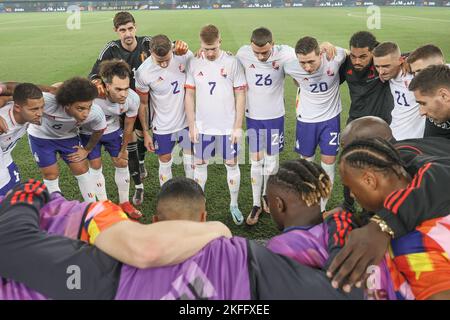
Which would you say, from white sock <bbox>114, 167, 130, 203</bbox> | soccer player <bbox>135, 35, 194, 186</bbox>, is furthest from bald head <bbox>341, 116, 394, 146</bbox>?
white sock <bbox>114, 167, 130, 203</bbox>

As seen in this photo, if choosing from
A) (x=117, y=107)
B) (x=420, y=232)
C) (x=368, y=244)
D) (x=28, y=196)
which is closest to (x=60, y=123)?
(x=117, y=107)

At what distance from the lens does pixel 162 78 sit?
4312 mm

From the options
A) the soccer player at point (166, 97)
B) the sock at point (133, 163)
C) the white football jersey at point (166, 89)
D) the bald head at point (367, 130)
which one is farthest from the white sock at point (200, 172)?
the bald head at point (367, 130)

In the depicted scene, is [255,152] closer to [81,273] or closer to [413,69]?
[413,69]

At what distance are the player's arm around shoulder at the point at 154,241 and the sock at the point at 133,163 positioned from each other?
3.23 m

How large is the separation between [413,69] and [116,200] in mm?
3436

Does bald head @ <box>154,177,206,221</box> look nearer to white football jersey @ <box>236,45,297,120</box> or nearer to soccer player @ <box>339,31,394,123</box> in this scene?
white football jersey @ <box>236,45,297,120</box>

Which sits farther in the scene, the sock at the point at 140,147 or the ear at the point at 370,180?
the sock at the point at 140,147

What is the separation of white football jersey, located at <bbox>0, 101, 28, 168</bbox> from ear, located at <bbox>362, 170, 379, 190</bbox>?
2939 mm

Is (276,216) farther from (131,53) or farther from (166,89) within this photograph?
(131,53)

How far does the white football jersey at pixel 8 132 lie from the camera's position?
3488 millimetres

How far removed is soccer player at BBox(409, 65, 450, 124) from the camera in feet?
8.63

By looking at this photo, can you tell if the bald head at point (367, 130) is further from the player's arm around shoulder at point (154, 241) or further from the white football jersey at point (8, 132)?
the white football jersey at point (8, 132)

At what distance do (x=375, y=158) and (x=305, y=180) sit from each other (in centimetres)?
41
